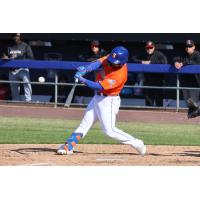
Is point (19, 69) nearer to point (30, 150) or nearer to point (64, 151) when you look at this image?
point (30, 150)

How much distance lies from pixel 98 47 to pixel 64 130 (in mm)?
2824

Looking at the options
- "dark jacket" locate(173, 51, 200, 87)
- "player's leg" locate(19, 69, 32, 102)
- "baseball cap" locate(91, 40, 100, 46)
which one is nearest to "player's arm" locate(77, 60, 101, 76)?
"baseball cap" locate(91, 40, 100, 46)

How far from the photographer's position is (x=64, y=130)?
1719 cm

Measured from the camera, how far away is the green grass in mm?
15508

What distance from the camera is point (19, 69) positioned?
19656mm

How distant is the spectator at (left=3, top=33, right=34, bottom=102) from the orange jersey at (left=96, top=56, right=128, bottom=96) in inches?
278

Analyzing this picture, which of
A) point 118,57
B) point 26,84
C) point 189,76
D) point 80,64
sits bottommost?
point 26,84

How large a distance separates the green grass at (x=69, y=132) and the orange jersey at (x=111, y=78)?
9.62 ft

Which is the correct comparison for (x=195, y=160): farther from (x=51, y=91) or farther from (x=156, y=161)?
(x=51, y=91)

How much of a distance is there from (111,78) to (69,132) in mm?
4596

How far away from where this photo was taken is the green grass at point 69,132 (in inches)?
611

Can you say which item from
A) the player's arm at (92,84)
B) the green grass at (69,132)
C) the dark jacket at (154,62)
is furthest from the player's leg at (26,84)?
the player's arm at (92,84)

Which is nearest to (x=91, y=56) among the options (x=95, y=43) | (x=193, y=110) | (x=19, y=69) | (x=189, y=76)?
(x=95, y=43)

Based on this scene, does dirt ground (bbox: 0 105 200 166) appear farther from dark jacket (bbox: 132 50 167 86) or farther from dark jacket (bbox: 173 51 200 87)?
dark jacket (bbox: 132 50 167 86)
